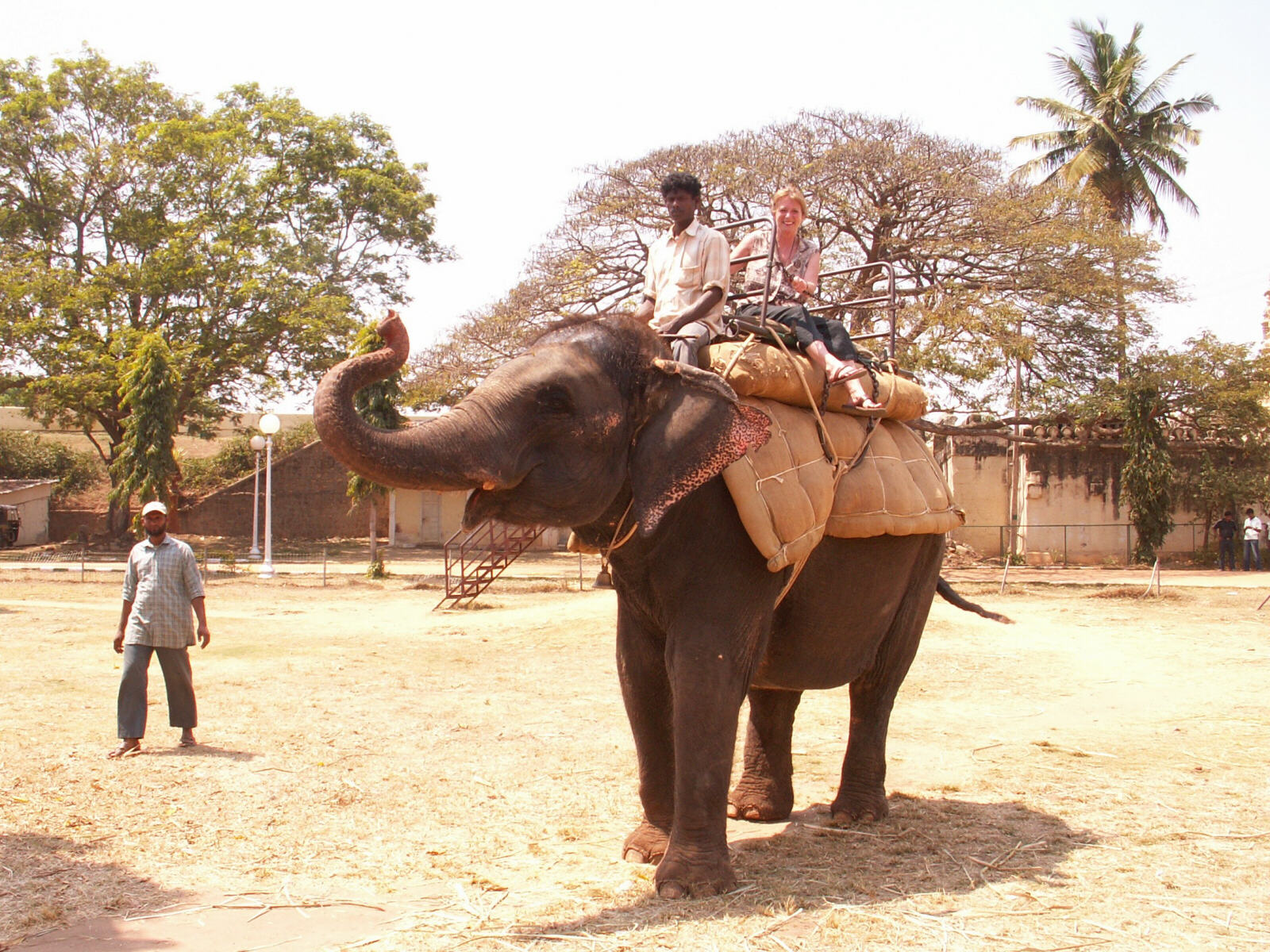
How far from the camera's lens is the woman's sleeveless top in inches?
246

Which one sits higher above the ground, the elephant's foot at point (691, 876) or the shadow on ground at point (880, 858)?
the elephant's foot at point (691, 876)

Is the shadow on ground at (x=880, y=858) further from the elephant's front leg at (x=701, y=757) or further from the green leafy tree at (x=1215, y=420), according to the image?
the green leafy tree at (x=1215, y=420)

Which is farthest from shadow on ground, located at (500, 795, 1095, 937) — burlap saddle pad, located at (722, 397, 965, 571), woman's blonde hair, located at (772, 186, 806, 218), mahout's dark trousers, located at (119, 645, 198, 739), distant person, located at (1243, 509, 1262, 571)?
distant person, located at (1243, 509, 1262, 571)

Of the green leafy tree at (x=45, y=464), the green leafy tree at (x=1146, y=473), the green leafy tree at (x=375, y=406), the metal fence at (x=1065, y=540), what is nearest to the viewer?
the green leafy tree at (x=375, y=406)

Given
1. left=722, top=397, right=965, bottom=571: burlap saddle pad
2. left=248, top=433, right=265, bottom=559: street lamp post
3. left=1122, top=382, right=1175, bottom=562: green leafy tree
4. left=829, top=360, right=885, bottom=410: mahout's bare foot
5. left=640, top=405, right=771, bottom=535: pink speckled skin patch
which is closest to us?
left=640, top=405, right=771, bottom=535: pink speckled skin patch

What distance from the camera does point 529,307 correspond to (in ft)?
93.8

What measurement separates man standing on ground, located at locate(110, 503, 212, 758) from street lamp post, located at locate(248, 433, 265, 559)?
68.0 feet

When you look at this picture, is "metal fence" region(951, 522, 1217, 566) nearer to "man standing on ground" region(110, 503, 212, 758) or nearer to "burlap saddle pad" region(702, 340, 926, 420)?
"man standing on ground" region(110, 503, 212, 758)

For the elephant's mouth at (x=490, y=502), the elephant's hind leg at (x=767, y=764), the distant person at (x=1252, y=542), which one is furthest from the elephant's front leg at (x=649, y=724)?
the distant person at (x=1252, y=542)

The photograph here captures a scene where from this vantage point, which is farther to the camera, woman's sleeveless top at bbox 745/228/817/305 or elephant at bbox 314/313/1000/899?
woman's sleeveless top at bbox 745/228/817/305

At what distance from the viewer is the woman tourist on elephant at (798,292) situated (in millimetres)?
5824

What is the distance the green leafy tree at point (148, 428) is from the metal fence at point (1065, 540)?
20.8m

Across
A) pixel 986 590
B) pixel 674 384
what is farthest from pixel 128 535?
pixel 674 384

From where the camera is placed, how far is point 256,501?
34.0 meters
